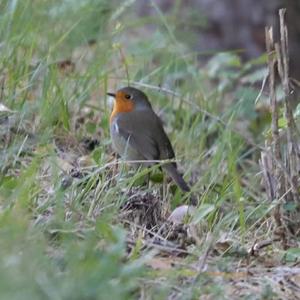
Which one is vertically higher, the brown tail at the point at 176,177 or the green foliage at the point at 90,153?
the green foliage at the point at 90,153

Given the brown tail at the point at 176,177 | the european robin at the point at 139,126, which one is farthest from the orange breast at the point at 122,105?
the brown tail at the point at 176,177

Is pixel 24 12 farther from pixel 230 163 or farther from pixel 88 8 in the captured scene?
pixel 230 163

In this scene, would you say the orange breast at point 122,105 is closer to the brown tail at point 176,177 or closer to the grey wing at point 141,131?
the grey wing at point 141,131

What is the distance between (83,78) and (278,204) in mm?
1590

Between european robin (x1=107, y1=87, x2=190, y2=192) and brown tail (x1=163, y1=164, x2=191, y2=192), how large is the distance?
36cm

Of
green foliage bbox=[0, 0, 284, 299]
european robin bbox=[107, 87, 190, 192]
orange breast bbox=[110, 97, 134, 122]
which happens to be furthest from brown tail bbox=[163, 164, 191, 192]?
orange breast bbox=[110, 97, 134, 122]

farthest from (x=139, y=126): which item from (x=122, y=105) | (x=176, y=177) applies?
(x=176, y=177)

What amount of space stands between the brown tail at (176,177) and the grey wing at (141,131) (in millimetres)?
556

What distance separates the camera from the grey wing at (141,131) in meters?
5.39

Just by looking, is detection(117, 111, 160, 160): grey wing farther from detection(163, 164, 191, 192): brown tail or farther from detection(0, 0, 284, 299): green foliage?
detection(163, 164, 191, 192): brown tail

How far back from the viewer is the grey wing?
17.7 ft

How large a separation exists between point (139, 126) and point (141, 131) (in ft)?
0.10

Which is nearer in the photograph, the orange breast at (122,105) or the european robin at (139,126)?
the european robin at (139,126)

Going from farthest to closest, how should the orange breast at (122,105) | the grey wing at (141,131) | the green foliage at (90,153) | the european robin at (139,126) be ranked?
the orange breast at (122,105) → the grey wing at (141,131) → the european robin at (139,126) → the green foliage at (90,153)
